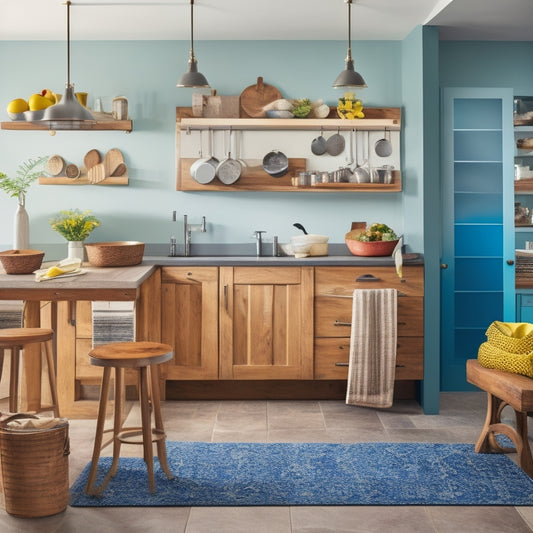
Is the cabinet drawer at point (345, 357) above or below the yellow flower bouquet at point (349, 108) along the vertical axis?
below

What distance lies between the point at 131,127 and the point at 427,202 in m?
2.23

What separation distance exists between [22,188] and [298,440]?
2824 millimetres

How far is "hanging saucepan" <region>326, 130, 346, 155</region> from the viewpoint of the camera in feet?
18.3

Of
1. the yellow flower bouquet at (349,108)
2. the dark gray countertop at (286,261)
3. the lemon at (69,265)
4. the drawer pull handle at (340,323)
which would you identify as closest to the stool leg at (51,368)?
the lemon at (69,265)

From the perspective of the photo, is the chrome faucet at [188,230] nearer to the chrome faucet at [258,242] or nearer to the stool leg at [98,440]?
the chrome faucet at [258,242]

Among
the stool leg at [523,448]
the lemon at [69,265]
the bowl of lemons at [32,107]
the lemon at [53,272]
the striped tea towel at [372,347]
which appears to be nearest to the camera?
the stool leg at [523,448]

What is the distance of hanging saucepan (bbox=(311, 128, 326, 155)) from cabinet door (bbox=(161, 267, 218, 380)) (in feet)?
4.12

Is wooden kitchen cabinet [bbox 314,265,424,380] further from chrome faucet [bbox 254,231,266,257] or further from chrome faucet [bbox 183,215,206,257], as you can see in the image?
chrome faucet [bbox 183,215,206,257]

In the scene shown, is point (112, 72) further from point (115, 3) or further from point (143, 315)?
point (143, 315)

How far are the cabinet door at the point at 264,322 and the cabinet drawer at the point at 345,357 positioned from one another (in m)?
0.07

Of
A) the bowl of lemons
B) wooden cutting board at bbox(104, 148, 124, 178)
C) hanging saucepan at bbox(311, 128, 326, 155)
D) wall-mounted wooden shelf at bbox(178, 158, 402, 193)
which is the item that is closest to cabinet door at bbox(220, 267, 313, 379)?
wall-mounted wooden shelf at bbox(178, 158, 402, 193)

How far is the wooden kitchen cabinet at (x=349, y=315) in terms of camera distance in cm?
505

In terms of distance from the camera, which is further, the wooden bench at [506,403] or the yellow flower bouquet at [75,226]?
the yellow flower bouquet at [75,226]

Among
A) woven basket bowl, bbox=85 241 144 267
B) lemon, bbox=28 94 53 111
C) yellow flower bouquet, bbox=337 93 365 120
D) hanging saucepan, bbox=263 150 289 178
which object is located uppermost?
yellow flower bouquet, bbox=337 93 365 120
